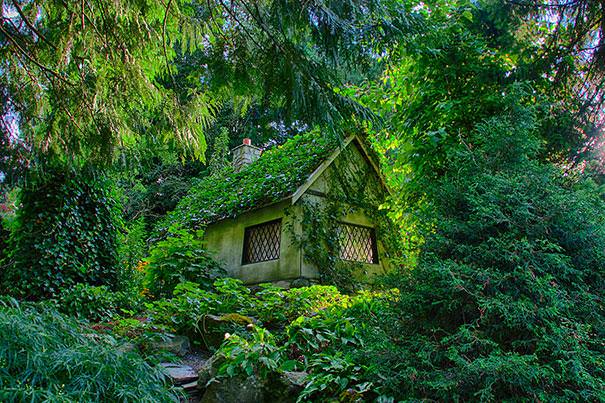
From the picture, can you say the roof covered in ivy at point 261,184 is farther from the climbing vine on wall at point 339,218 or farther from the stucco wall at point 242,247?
the climbing vine on wall at point 339,218

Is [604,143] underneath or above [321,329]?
above

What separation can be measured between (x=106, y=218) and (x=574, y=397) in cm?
768

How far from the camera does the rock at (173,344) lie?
5098 millimetres

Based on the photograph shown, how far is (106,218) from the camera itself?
806cm

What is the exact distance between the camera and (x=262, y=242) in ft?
36.1

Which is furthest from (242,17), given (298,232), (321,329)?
(298,232)

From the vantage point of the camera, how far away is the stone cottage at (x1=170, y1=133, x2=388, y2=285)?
32.6 ft

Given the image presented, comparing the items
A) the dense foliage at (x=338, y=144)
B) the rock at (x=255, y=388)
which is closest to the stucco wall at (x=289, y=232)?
the dense foliage at (x=338, y=144)

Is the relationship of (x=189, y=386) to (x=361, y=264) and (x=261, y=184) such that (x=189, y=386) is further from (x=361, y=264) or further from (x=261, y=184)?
(x=261, y=184)

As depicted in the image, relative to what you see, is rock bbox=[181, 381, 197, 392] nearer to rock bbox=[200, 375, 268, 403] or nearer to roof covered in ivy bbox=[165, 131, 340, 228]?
rock bbox=[200, 375, 268, 403]

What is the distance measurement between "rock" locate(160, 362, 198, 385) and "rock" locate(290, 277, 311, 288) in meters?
4.66

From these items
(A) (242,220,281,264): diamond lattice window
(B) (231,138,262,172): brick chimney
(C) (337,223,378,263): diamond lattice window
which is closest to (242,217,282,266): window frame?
(A) (242,220,281,264): diamond lattice window

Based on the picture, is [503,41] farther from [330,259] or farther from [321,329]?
[330,259]

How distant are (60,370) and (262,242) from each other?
817cm
